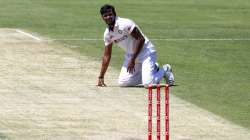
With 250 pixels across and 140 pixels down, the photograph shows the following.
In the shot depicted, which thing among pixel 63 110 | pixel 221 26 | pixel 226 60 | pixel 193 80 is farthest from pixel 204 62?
pixel 221 26

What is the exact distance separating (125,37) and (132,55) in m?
0.36

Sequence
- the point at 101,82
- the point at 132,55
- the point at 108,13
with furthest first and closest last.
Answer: the point at 101,82, the point at 132,55, the point at 108,13

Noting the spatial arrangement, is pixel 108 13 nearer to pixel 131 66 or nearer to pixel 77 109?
pixel 131 66

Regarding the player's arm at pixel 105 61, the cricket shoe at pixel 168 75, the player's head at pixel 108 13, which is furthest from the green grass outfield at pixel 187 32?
the player's head at pixel 108 13

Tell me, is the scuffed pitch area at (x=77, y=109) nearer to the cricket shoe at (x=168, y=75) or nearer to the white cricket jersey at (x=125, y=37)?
the cricket shoe at (x=168, y=75)

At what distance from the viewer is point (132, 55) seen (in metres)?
19.5

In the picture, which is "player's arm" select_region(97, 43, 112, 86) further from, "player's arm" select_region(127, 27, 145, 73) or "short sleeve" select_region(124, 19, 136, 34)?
"short sleeve" select_region(124, 19, 136, 34)

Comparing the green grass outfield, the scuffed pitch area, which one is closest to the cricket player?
the scuffed pitch area

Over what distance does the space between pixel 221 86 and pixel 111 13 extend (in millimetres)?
2854

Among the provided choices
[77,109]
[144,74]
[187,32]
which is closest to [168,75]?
[144,74]

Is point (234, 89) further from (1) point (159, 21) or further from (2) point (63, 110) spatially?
(1) point (159, 21)

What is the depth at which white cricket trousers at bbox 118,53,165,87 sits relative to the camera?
19547 mm

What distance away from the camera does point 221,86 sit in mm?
20172

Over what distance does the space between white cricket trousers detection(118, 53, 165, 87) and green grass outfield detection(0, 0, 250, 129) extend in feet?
1.65
